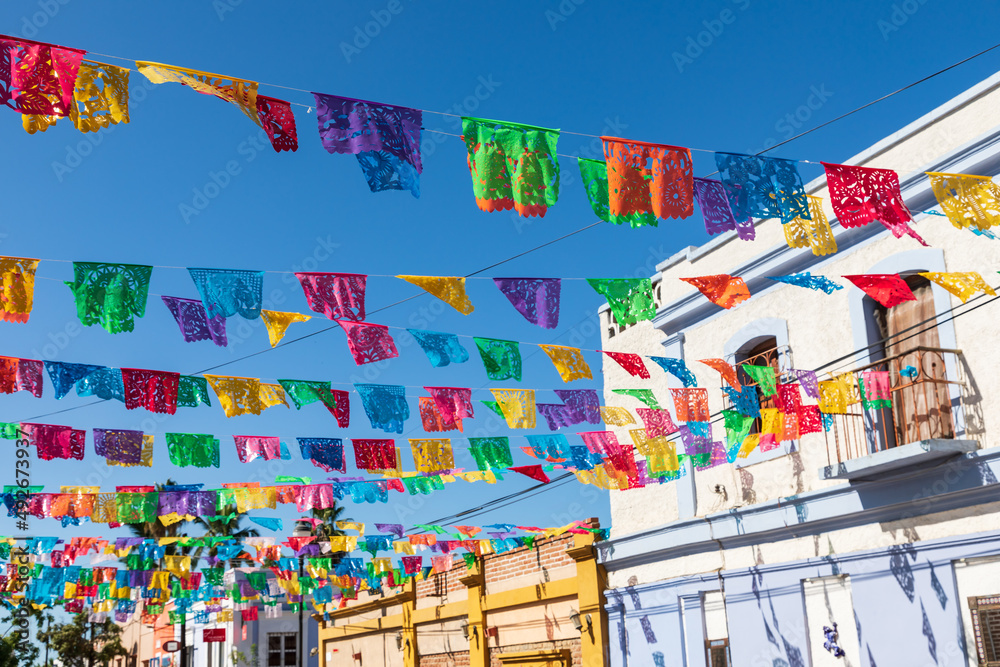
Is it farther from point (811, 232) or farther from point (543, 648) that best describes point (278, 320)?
point (543, 648)

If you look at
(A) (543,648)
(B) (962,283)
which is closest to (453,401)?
(B) (962,283)

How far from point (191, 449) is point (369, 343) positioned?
3.57m

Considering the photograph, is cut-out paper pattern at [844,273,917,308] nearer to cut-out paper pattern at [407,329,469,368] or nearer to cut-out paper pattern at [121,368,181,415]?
cut-out paper pattern at [407,329,469,368]

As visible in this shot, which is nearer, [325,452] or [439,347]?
[439,347]

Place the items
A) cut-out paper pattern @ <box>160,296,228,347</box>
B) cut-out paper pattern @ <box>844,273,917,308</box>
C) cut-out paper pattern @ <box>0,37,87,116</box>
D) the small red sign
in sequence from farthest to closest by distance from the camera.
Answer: the small red sign
cut-out paper pattern @ <box>844,273,917,308</box>
cut-out paper pattern @ <box>160,296,228,347</box>
cut-out paper pattern @ <box>0,37,87,116</box>

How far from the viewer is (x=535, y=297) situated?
9.37 metres

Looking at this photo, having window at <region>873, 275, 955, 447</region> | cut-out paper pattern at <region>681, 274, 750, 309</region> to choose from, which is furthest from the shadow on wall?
cut-out paper pattern at <region>681, 274, 750, 309</region>

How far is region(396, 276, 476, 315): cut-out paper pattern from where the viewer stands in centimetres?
884

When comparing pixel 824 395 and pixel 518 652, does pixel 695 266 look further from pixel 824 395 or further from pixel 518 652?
pixel 518 652

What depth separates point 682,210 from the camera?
787 centimetres

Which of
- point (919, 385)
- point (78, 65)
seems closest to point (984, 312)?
point (919, 385)

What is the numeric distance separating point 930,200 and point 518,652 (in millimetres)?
10998

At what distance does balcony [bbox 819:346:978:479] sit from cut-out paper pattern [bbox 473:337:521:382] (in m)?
3.70

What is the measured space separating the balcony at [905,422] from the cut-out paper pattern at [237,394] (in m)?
6.54
